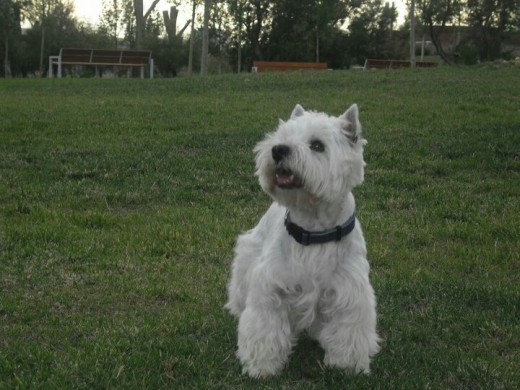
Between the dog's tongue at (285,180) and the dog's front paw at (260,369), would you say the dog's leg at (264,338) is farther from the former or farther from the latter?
the dog's tongue at (285,180)

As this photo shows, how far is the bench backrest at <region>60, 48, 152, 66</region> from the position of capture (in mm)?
35062

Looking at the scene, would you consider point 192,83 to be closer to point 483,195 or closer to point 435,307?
point 483,195

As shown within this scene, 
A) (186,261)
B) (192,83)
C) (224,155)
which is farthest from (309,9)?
(186,261)

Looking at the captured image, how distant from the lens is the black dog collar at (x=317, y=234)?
4.61m

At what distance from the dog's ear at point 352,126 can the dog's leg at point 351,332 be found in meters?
0.97

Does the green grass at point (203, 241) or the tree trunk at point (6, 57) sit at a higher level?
the tree trunk at point (6, 57)

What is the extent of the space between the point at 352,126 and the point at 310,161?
0.52 metres

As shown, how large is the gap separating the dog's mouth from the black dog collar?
1.11ft

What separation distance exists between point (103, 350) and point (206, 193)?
17.4 feet

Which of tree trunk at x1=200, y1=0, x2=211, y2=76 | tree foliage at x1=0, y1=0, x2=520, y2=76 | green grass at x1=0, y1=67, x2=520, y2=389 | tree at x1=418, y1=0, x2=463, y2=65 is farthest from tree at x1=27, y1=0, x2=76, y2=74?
green grass at x1=0, y1=67, x2=520, y2=389

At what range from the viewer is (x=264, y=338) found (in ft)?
15.0

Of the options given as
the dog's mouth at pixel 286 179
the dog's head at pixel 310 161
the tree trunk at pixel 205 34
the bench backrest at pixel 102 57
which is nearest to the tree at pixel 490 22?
the tree trunk at pixel 205 34

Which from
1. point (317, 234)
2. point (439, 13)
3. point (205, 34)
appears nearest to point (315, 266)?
point (317, 234)

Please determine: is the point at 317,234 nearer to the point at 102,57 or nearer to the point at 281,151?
the point at 281,151
